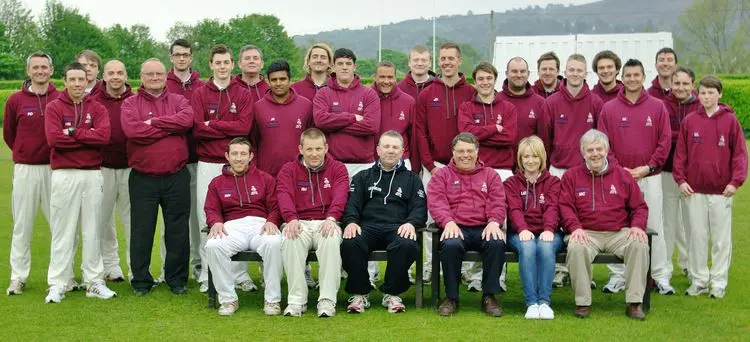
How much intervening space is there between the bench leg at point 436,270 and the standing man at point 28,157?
3.50 metres

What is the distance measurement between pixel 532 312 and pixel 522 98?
7.44 feet

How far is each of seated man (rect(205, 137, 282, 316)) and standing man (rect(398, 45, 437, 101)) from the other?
6.31 feet

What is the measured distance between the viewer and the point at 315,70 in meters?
9.23

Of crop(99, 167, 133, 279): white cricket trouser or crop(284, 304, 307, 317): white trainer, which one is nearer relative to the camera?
crop(284, 304, 307, 317): white trainer

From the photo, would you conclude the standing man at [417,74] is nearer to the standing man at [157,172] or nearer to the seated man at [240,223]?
the seated man at [240,223]

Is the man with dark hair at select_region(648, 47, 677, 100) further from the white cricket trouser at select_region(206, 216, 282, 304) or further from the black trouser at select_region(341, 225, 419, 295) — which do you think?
the white cricket trouser at select_region(206, 216, 282, 304)

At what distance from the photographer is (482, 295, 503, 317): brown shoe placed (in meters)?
7.51

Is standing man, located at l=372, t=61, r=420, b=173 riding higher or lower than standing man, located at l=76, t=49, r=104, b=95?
lower

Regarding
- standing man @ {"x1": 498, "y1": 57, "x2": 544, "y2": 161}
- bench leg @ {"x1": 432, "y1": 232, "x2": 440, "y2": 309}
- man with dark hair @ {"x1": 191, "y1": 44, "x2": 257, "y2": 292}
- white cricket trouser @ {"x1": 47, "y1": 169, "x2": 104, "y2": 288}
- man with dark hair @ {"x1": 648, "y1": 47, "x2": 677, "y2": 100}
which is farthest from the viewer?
man with dark hair @ {"x1": 648, "y1": 47, "x2": 677, "y2": 100}

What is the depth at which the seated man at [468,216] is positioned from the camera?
7.59 meters

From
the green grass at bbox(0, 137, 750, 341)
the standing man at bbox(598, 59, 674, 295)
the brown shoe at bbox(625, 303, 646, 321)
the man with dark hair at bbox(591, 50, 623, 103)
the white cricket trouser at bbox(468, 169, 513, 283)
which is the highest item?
the man with dark hair at bbox(591, 50, 623, 103)

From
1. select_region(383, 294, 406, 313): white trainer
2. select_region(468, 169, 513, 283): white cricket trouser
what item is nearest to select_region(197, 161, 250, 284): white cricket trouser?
select_region(383, 294, 406, 313): white trainer

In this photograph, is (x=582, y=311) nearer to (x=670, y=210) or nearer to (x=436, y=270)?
(x=436, y=270)

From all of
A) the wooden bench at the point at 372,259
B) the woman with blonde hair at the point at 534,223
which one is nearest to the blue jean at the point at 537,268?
the woman with blonde hair at the point at 534,223
